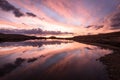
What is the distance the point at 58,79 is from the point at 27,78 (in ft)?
11.3

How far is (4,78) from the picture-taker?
18.5 meters

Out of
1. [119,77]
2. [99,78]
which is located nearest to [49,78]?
[99,78]

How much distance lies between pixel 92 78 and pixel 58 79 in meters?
4.02

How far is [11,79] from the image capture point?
18.2 metres

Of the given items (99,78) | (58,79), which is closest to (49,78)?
(58,79)

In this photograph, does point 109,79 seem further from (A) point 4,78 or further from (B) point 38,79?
(A) point 4,78

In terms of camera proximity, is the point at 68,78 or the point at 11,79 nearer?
the point at 11,79

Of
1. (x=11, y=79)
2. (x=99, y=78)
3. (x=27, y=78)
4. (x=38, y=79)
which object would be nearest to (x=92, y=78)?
(x=99, y=78)

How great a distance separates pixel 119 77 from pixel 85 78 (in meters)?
3.89

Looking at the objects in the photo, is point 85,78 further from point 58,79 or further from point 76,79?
point 58,79

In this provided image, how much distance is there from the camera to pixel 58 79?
18891 millimetres

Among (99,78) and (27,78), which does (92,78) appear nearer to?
(99,78)

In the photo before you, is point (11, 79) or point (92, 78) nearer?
point (11, 79)

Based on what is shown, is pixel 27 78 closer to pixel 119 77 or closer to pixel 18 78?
pixel 18 78
